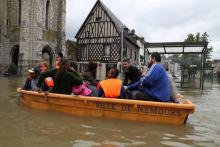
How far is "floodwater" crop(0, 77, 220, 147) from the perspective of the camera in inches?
213

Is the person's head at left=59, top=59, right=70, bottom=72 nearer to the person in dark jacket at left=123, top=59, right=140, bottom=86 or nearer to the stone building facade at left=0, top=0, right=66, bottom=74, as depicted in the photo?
the person in dark jacket at left=123, top=59, right=140, bottom=86

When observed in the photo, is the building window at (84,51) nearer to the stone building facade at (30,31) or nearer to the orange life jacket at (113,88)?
the stone building facade at (30,31)

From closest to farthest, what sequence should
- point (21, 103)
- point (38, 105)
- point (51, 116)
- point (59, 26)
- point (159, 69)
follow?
1. point (159, 69)
2. point (51, 116)
3. point (38, 105)
4. point (21, 103)
5. point (59, 26)

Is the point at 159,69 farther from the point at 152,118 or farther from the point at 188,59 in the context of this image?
the point at 188,59

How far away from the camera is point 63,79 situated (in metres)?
7.99

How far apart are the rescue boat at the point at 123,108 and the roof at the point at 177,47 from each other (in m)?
11.9

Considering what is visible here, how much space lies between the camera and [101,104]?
7383 mm

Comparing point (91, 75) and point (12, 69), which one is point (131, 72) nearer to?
point (91, 75)

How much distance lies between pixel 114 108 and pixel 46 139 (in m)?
2.15

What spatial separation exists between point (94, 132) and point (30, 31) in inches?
1079

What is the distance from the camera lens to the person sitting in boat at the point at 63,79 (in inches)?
309

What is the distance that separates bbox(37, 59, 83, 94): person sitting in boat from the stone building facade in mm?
24411

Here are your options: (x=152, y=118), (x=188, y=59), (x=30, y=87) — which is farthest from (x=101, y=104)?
(x=188, y=59)

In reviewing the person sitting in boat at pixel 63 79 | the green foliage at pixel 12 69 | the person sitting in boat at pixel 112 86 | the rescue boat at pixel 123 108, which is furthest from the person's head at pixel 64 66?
the green foliage at pixel 12 69
